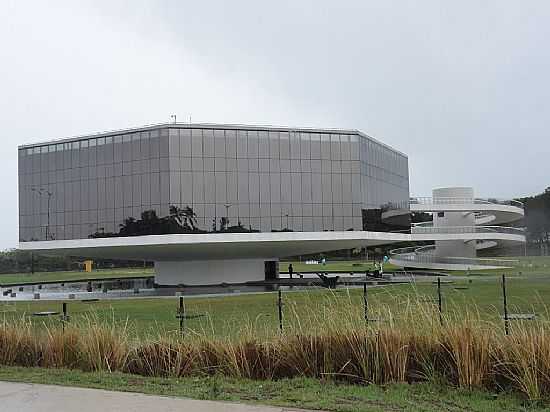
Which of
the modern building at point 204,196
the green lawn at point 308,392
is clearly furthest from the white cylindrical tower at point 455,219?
the green lawn at point 308,392

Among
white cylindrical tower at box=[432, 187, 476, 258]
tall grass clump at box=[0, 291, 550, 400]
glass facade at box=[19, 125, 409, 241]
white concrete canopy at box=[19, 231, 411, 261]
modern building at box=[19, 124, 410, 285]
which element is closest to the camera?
tall grass clump at box=[0, 291, 550, 400]

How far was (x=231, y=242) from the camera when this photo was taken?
41.0 m

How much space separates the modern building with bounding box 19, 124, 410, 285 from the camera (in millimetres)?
41875

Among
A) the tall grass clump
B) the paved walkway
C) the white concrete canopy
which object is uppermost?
the white concrete canopy

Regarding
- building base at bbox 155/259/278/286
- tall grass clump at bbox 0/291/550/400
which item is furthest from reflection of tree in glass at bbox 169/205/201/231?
tall grass clump at bbox 0/291/550/400

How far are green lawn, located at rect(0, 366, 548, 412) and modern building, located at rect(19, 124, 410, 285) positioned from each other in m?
31.0

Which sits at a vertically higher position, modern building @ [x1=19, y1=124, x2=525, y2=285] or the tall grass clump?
modern building @ [x1=19, y1=124, x2=525, y2=285]

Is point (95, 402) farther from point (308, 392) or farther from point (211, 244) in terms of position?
point (211, 244)

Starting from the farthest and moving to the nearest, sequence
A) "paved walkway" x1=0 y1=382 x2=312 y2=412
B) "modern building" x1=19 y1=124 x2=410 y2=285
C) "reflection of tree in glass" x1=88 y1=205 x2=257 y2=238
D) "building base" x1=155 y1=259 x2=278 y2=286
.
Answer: "building base" x1=155 y1=259 x2=278 y2=286, "modern building" x1=19 y1=124 x2=410 y2=285, "reflection of tree in glass" x1=88 y1=205 x2=257 y2=238, "paved walkway" x1=0 y1=382 x2=312 y2=412

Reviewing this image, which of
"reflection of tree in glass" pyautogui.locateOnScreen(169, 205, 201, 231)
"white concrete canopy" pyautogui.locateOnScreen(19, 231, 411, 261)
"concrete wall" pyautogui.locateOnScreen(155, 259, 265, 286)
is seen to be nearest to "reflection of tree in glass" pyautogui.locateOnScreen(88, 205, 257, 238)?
"reflection of tree in glass" pyautogui.locateOnScreen(169, 205, 201, 231)

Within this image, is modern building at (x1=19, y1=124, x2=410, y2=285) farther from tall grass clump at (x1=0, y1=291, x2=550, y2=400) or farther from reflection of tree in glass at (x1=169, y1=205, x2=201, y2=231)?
tall grass clump at (x1=0, y1=291, x2=550, y2=400)

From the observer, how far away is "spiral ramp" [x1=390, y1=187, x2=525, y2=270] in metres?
61.2

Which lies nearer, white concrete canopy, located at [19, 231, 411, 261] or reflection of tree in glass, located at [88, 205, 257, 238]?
white concrete canopy, located at [19, 231, 411, 261]

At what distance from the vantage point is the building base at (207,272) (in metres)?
48.1
